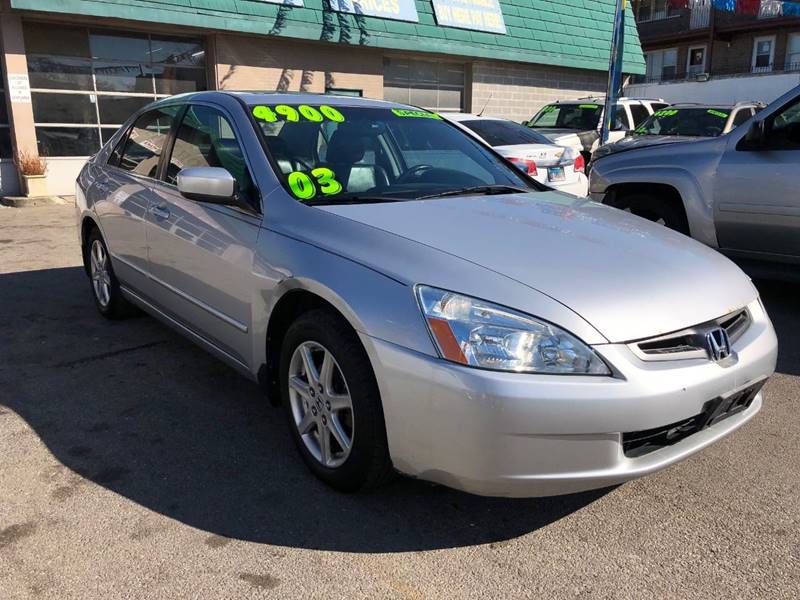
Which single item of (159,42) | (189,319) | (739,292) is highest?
(159,42)

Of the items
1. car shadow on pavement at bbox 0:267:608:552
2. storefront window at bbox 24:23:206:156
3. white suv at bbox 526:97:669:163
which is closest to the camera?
car shadow on pavement at bbox 0:267:608:552

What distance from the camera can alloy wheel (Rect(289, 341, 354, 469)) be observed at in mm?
2809

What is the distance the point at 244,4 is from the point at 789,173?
405 inches

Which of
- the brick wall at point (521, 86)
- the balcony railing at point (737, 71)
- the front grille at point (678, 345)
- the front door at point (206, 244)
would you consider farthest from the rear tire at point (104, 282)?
the balcony railing at point (737, 71)

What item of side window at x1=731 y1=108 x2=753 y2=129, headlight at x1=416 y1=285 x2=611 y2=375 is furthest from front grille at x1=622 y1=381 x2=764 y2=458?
side window at x1=731 y1=108 x2=753 y2=129

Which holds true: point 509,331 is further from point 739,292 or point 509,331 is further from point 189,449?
point 189,449

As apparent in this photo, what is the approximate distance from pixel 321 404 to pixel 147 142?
2.59m

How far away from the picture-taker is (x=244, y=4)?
495 inches

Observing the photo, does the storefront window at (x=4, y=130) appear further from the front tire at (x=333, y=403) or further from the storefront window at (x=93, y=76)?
the front tire at (x=333, y=403)

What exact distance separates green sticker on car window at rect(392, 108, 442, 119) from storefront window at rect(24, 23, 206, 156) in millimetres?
10120

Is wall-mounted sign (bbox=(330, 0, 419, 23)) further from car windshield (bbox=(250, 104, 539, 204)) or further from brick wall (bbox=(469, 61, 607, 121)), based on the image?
car windshield (bbox=(250, 104, 539, 204))

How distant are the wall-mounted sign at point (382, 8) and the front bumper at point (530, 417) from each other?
12.9 metres

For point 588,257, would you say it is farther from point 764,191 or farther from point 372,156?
point 764,191

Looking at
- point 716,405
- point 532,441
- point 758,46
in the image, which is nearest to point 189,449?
→ point 532,441
